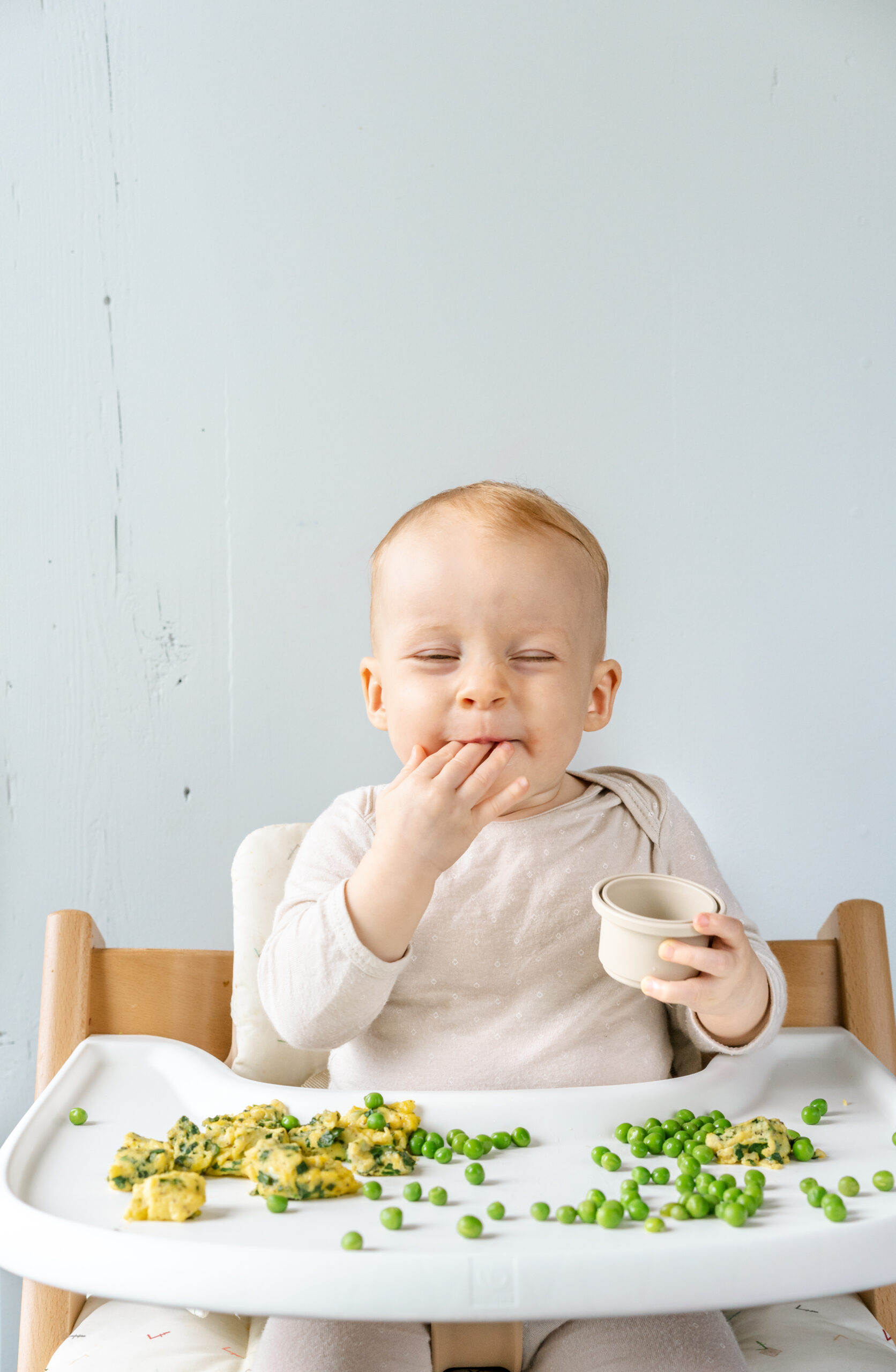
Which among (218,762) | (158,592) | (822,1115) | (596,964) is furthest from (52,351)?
(822,1115)

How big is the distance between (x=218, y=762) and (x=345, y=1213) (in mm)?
849

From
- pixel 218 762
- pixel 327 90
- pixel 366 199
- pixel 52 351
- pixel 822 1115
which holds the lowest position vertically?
pixel 822 1115

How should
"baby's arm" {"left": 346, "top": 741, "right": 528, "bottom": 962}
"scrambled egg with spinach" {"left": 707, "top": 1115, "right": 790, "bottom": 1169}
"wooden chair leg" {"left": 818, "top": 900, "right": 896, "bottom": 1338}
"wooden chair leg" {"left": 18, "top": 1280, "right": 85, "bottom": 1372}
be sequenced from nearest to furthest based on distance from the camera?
1. "scrambled egg with spinach" {"left": 707, "top": 1115, "right": 790, "bottom": 1169}
2. "baby's arm" {"left": 346, "top": 741, "right": 528, "bottom": 962}
3. "wooden chair leg" {"left": 18, "top": 1280, "right": 85, "bottom": 1372}
4. "wooden chair leg" {"left": 818, "top": 900, "right": 896, "bottom": 1338}

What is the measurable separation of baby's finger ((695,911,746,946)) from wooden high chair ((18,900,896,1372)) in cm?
32

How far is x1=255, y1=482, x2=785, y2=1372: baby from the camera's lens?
0.94m

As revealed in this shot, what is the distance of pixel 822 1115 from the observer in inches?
36.2

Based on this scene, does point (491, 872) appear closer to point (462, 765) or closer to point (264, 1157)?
point (462, 765)

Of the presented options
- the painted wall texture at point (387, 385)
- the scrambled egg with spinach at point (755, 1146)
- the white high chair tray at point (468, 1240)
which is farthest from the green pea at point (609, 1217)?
the painted wall texture at point (387, 385)

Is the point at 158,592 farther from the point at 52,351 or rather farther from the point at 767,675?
the point at 767,675

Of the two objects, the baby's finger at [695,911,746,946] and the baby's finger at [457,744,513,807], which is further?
the baby's finger at [457,744,513,807]

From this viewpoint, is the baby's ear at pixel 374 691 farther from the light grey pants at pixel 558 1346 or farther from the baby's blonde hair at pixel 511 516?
the light grey pants at pixel 558 1346

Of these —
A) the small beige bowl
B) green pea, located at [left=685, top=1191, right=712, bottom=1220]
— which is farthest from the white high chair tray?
the small beige bowl

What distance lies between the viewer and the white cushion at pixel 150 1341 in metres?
0.93

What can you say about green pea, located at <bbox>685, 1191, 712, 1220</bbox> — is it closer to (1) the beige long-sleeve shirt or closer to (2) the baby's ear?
(1) the beige long-sleeve shirt
